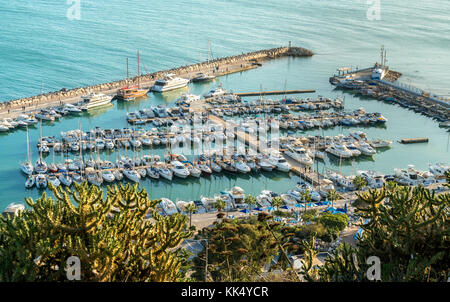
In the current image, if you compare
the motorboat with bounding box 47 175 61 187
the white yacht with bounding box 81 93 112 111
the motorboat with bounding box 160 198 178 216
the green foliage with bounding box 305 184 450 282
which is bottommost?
the motorboat with bounding box 160 198 178 216

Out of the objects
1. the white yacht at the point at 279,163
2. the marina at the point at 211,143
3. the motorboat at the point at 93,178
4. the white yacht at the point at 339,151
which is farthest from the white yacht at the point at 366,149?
the motorboat at the point at 93,178

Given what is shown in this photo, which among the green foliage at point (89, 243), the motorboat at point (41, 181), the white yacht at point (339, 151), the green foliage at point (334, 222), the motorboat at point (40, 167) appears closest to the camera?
the green foliage at point (89, 243)

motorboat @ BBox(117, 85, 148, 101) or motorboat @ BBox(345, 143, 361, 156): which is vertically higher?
motorboat @ BBox(117, 85, 148, 101)

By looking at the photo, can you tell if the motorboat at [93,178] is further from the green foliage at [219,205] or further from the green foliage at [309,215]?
the green foliage at [309,215]

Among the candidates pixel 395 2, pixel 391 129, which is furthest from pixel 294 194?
pixel 395 2

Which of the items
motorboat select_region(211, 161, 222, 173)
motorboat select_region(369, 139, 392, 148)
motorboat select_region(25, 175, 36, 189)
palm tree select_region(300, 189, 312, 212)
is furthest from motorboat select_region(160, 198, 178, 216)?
motorboat select_region(369, 139, 392, 148)

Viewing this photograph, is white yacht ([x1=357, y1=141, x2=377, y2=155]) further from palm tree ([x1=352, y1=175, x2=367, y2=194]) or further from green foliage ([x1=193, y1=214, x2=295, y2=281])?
green foliage ([x1=193, y1=214, x2=295, y2=281])
